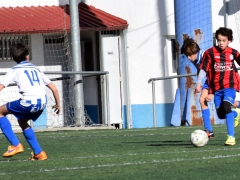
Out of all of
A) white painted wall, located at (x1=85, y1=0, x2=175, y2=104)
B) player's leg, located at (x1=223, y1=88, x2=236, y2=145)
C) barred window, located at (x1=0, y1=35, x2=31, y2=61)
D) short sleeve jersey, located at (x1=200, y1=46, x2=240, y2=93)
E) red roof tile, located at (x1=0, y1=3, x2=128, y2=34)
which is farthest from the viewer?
white painted wall, located at (x1=85, y1=0, x2=175, y2=104)

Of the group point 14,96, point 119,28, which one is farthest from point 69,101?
point 119,28

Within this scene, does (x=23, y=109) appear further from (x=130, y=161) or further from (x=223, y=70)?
(x=223, y=70)

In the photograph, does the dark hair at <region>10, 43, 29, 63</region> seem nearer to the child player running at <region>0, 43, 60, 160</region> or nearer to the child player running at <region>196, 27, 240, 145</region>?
the child player running at <region>0, 43, 60, 160</region>

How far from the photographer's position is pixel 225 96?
10891 mm

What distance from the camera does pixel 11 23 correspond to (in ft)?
70.4

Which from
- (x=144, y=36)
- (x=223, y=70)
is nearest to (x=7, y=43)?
(x=144, y=36)

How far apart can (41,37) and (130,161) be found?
1387 centimetres

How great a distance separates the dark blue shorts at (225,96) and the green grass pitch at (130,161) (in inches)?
23.0

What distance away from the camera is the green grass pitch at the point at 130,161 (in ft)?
25.3

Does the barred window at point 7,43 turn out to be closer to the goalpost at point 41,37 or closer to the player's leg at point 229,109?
the goalpost at point 41,37

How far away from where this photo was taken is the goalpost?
2110 centimetres

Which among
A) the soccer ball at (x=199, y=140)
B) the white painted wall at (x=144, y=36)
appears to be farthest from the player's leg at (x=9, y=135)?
the white painted wall at (x=144, y=36)

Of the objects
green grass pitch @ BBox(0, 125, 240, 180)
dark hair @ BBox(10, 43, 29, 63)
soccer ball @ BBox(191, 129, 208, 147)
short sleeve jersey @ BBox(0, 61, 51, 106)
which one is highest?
dark hair @ BBox(10, 43, 29, 63)

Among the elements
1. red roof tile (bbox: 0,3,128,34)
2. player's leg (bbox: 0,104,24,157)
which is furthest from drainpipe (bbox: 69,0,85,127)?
player's leg (bbox: 0,104,24,157)
